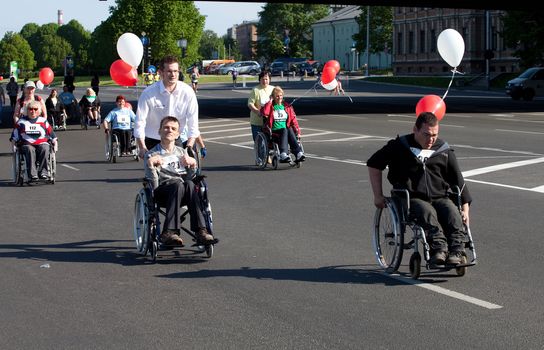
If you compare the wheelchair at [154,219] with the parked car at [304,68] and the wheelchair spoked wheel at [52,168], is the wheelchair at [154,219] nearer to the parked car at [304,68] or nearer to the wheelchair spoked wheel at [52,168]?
the wheelchair spoked wheel at [52,168]

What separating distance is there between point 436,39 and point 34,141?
89.5 meters

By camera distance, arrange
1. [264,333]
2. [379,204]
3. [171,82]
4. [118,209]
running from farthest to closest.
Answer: [118,209] → [171,82] → [379,204] → [264,333]

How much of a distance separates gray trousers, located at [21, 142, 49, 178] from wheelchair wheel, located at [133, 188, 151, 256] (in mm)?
7313

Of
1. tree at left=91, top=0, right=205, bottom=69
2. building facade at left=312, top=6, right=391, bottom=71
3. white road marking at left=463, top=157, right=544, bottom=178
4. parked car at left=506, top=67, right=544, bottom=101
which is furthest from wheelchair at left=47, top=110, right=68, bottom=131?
building facade at left=312, top=6, right=391, bottom=71

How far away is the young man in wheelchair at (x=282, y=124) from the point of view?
18797 mm

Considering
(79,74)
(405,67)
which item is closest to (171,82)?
(405,67)

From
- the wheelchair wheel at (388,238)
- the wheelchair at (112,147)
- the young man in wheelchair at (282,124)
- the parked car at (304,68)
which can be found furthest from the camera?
the parked car at (304,68)

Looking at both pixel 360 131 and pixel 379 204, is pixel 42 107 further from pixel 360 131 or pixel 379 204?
pixel 360 131

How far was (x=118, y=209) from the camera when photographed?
13367 millimetres

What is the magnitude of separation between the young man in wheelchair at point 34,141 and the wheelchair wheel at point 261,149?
3.82m

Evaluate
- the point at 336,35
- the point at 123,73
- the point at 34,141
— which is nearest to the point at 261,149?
the point at 123,73

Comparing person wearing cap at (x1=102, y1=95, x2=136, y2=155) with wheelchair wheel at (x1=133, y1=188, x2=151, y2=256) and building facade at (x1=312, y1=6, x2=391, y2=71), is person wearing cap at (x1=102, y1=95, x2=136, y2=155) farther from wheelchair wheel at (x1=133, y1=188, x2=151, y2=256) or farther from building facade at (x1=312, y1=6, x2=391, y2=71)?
building facade at (x1=312, y1=6, x2=391, y2=71)

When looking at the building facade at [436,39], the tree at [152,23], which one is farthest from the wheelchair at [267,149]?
the tree at [152,23]

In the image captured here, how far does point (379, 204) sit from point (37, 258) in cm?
319
